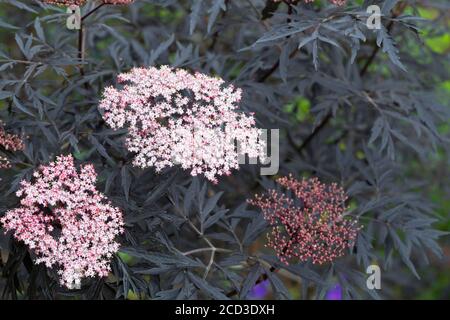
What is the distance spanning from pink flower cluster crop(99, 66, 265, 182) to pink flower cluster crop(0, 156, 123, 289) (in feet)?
0.60

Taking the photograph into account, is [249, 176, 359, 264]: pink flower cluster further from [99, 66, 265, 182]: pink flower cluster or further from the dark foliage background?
[99, 66, 265, 182]: pink flower cluster

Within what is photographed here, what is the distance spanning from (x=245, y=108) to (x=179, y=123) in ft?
1.18

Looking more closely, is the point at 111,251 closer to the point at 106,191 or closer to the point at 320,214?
the point at 106,191

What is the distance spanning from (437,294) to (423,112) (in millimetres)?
2239

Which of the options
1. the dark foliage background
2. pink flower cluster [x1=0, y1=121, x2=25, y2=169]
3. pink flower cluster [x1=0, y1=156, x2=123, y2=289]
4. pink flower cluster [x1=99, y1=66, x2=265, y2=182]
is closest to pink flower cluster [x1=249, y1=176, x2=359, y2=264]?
the dark foliage background

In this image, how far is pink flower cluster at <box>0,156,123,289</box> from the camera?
1.88m

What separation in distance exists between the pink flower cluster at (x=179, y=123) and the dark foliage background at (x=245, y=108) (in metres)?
0.12

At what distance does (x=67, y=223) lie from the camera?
1.89 m

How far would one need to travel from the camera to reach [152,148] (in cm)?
198

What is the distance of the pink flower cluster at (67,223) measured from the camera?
1.88m
